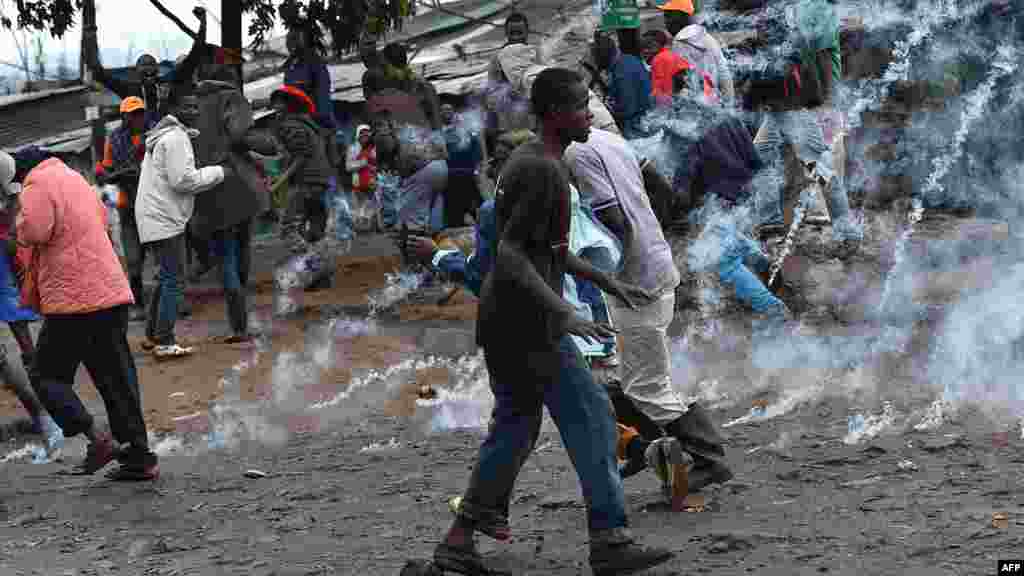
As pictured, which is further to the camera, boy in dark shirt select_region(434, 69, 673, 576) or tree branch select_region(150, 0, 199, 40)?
tree branch select_region(150, 0, 199, 40)

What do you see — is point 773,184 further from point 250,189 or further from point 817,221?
point 250,189

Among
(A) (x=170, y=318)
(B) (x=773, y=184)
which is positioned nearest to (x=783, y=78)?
Result: (B) (x=773, y=184)

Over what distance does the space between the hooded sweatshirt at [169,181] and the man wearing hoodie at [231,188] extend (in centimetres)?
29

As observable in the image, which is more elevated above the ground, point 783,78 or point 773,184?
point 783,78

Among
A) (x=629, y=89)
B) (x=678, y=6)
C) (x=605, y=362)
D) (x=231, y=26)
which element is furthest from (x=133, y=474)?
(x=231, y=26)

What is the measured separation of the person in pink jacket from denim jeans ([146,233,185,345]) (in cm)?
261

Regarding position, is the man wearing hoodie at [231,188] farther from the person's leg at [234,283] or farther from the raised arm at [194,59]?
the raised arm at [194,59]

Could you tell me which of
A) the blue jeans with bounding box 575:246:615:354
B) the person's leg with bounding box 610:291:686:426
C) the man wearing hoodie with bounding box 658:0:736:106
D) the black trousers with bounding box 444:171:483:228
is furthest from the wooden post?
the person's leg with bounding box 610:291:686:426

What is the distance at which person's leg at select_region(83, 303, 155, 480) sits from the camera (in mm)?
7250

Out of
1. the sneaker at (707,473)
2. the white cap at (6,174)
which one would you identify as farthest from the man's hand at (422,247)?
the white cap at (6,174)

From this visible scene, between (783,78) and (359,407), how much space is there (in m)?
3.78

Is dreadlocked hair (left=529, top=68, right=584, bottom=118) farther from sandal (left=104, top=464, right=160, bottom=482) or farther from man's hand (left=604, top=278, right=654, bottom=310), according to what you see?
sandal (left=104, top=464, right=160, bottom=482)

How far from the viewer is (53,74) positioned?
25609mm

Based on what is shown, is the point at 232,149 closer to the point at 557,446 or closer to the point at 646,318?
the point at 557,446
